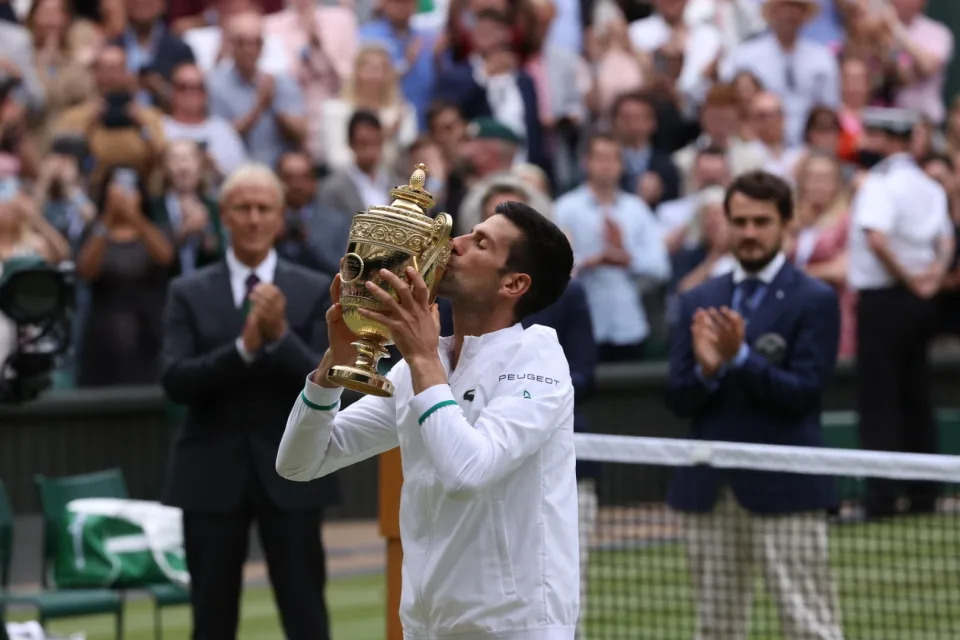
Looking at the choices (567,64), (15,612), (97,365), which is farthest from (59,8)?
(15,612)

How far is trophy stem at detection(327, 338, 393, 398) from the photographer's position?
14.5ft

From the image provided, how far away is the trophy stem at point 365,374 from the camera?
4.43 metres

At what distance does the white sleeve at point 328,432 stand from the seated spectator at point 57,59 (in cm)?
935

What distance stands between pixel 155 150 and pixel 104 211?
73 centimetres

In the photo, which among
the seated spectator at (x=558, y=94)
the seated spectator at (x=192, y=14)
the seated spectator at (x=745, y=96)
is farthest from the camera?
the seated spectator at (x=558, y=94)

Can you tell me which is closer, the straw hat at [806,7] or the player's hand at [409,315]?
the player's hand at [409,315]

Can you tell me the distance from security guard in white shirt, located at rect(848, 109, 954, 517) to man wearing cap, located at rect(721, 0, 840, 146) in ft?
11.3

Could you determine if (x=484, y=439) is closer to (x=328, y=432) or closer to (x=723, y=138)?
(x=328, y=432)

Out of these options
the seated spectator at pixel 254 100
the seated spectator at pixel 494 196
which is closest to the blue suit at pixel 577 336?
the seated spectator at pixel 494 196

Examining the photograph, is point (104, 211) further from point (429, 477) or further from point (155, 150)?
point (429, 477)

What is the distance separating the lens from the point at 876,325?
12.8 meters

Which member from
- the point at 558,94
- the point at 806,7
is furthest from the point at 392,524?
the point at 806,7

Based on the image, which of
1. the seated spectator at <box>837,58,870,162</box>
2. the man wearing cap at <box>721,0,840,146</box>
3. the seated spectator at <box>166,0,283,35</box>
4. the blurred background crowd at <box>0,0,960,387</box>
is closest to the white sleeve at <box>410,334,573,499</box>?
the blurred background crowd at <box>0,0,960,387</box>

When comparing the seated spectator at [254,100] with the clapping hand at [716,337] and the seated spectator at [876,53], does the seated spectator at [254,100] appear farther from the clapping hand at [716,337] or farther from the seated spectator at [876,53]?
the clapping hand at [716,337]
